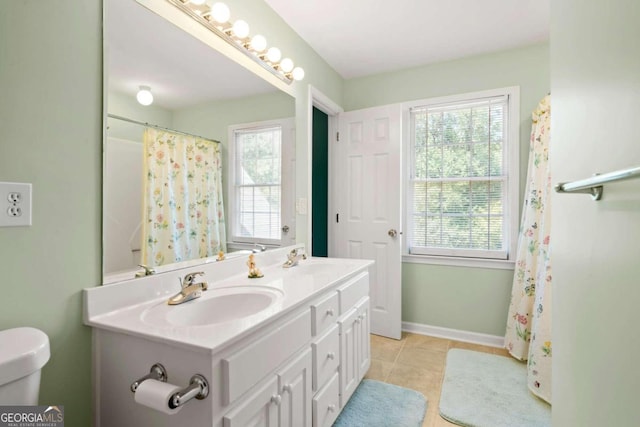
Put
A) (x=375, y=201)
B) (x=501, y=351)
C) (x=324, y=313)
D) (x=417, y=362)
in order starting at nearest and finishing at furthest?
(x=324, y=313), (x=417, y=362), (x=501, y=351), (x=375, y=201)

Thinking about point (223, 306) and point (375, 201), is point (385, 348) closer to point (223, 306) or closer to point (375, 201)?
point (375, 201)

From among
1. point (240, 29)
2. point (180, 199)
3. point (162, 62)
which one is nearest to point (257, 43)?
point (240, 29)

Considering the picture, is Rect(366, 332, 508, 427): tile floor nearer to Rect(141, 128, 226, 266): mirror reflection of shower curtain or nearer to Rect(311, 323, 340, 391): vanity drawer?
Rect(311, 323, 340, 391): vanity drawer

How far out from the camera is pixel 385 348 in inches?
102

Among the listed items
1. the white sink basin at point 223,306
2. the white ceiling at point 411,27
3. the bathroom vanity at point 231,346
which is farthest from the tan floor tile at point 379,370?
the white ceiling at point 411,27

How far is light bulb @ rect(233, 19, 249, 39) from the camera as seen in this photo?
1.61m

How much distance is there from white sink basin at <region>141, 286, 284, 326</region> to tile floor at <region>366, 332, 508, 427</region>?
45.6 inches

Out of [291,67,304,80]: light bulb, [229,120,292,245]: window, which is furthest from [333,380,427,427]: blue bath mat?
[291,67,304,80]: light bulb

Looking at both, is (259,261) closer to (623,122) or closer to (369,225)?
(369,225)

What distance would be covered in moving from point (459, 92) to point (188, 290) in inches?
105

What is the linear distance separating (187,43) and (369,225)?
2.00 m

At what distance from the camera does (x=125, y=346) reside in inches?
38.4

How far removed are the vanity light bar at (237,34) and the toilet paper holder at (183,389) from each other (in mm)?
1429

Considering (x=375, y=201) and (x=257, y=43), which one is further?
(x=375, y=201)
